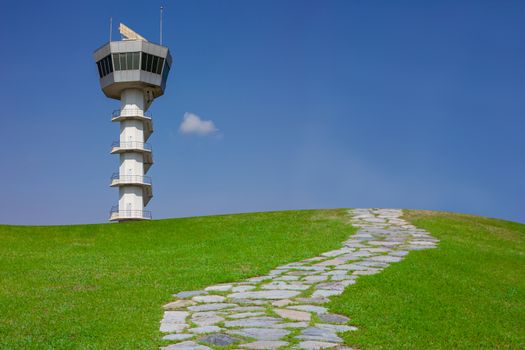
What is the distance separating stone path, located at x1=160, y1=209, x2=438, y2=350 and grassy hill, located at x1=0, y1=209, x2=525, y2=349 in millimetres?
358

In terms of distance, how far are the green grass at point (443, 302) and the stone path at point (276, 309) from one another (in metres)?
0.42

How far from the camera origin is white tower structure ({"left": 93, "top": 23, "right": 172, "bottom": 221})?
4816cm

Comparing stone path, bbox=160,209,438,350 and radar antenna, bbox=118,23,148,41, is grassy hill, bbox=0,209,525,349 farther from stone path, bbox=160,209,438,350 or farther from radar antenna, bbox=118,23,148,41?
radar antenna, bbox=118,23,148,41

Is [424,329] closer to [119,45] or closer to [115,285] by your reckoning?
[115,285]

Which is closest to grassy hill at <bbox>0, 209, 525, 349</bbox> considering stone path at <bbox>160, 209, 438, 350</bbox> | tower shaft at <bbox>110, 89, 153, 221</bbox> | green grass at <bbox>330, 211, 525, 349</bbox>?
green grass at <bbox>330, 211, 525, 349</bbox>

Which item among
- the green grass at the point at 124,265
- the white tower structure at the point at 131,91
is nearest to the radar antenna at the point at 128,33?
the white tower structure at the point at 131,91

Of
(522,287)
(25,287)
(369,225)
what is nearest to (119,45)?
(369,225)

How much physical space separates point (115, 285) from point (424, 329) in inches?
256

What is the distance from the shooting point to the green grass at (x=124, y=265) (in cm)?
785

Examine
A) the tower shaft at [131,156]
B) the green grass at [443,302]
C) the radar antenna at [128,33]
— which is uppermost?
the radar antenna at [128,33]

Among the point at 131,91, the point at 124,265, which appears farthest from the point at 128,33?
the point at 124,265

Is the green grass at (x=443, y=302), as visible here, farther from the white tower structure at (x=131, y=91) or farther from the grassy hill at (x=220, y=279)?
the white tower structure at (x=131, y=91)

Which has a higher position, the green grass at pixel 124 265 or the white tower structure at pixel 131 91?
the white tower structure at pixel 131 91

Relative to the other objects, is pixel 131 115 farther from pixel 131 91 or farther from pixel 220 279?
pixel 220 279
